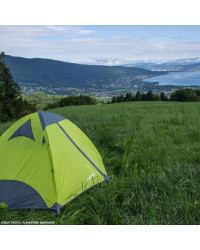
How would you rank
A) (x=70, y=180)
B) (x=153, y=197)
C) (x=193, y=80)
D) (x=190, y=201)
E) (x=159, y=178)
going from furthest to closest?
(x=193, y=80) < (x=70, y=180) < (x=159, y=178) < (x=153, y=197) < (x=190, y=201)

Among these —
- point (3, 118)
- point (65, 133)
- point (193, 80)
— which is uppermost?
point (193, 80)

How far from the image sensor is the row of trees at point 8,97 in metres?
28.5

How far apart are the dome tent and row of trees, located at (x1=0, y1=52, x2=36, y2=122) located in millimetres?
25966

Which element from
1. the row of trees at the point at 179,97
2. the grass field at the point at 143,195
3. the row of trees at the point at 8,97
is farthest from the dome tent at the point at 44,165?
the row of trees at the point at 179,97

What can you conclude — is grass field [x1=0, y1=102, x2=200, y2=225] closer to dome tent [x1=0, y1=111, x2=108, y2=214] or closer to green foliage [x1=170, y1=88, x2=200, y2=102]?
dome tent [x1=0, y1=111, x2=108, y2=214]

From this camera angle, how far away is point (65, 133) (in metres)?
4.54

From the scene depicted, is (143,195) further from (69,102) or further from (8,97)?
(69,102)

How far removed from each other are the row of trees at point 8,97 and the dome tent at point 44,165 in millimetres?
25966

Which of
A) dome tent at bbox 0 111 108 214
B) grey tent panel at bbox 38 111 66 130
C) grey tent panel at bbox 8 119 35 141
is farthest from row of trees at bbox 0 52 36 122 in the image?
dome tent at bbox 0 111 108 214

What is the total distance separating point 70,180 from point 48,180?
0.42 metres

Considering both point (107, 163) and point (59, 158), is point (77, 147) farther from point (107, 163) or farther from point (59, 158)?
point (107, 163)

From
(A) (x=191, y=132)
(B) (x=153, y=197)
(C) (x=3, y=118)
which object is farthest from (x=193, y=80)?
(B) (x=153, y=197)

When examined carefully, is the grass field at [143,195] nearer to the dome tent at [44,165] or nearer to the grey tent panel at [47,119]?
the dome tent at [44,165]

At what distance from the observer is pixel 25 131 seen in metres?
4.44
